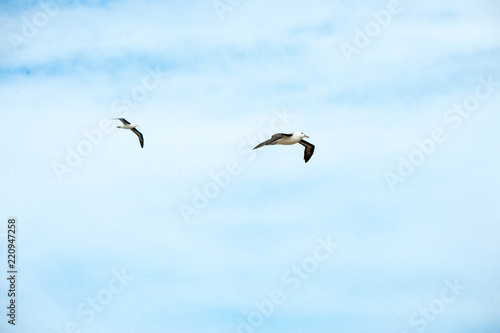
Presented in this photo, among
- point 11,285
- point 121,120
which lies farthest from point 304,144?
point 11,285

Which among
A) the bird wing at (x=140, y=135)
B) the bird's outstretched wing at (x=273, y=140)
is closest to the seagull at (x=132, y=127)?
the bird wing at (x=140, y=135)

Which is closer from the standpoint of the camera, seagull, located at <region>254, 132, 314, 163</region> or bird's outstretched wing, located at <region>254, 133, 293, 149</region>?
bird's outstretched wing, located at <region>254, 133, 293, 149</region>

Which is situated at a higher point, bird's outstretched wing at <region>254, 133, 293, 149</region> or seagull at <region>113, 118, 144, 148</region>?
seagull at <region>113, 118, 144, 148</region>

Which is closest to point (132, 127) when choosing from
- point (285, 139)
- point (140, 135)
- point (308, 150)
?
point (140, 135)

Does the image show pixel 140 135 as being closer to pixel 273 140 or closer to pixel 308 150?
pixel 308 150

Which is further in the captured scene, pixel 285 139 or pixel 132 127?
pixel 132 127

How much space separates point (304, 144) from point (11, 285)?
1851 centimetres

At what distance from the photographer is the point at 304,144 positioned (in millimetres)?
44250

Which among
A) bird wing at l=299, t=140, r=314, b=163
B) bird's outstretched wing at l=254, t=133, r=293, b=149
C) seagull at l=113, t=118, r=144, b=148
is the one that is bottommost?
bird's outstretched wing at l=254, t=133, r=293, b=149

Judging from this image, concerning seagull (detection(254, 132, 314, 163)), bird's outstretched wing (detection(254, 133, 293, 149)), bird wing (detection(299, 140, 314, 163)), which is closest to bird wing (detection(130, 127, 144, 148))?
bird wing (detection(299, 140, 314, 163))

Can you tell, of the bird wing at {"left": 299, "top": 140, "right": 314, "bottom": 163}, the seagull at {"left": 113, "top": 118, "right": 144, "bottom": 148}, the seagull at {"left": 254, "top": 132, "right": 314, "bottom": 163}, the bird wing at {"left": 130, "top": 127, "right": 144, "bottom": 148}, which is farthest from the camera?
the bird wing at {"left": 130, "top": 127, "right": 144, "bottom": 148}

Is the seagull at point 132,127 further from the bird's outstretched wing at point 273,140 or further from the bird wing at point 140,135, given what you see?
the bird's outstretched wing at point 273,140

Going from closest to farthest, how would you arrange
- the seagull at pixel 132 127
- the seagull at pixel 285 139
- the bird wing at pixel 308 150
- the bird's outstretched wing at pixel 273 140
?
the bird's outstretched wing at pixel 273 140, the seagull at pixel 285 139, the bird wing at pixel 308 150, the seagull at pixel 132 127

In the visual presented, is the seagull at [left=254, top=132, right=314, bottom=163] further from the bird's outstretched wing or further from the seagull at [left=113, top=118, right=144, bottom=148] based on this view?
the seagull at [left=113, top=118, right=144, bottom=148]
